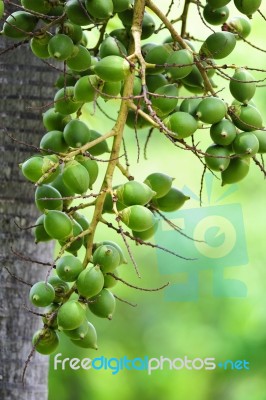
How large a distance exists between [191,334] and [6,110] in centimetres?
185

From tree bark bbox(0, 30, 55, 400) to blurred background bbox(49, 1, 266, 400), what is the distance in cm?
160

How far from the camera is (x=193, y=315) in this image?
3.32m

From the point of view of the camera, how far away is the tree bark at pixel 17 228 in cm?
154

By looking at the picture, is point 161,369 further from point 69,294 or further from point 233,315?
point 69,294

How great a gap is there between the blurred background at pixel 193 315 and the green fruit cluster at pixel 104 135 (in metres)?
1.90

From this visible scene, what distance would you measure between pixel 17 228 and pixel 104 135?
48 centimetres

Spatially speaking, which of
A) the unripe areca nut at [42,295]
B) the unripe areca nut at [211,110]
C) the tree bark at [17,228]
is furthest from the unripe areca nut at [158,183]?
the tree bark at [17,228]

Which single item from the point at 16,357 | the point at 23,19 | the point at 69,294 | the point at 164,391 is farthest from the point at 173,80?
the point at 164,391

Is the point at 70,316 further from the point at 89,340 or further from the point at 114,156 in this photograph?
the point at 114,156

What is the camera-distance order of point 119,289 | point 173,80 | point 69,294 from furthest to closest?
1. point 119,289
2. point 173,80
3. point 69,294

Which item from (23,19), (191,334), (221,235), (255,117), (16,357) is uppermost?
(23,19)

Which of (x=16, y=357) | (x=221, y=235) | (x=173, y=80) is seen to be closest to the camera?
(x=173, y=80)

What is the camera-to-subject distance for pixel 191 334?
10.6ft

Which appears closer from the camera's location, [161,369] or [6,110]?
[6,110]
